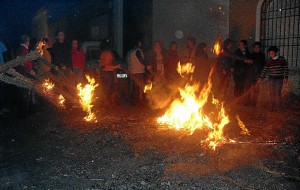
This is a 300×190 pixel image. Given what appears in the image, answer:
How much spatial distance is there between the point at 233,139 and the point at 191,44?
203 inches

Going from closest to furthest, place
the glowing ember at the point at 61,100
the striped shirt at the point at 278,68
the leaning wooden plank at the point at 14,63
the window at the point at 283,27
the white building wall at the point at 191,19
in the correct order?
the leaning wooden plank at the point at 14,63
the striped shirt at the point at 278,68
the glowing ember at the point at 61,100
the window at the point at 283,27
the white building wall at the point at 191,19

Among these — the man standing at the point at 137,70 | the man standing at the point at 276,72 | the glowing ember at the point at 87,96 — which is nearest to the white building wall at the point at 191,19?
the man standing at the point at 276,72

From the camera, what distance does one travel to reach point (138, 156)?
567 centimetres

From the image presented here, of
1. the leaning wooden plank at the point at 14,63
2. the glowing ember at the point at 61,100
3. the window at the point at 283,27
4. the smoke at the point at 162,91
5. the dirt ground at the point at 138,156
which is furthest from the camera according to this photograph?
the window at the point at 283,27

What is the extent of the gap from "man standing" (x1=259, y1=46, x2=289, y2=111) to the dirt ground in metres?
1.61

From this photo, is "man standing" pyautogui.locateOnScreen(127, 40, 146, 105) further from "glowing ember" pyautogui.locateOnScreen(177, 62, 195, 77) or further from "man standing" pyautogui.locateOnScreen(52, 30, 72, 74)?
"man standing" pyautogui.locateOnScreen(52, 30, 72, 74)

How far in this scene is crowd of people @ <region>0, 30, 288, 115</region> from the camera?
33.3ft

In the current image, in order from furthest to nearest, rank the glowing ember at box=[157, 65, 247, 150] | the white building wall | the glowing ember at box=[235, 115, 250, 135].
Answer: the white building wall, the glowing ember at box=[235, 115, 250, 135], the glowing ember at box=[157, 65, 247, 150]

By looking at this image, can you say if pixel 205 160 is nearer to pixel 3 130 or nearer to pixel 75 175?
pixel 75 175

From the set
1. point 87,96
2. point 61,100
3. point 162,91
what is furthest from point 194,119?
point 61,100

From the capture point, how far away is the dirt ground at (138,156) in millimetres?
4676

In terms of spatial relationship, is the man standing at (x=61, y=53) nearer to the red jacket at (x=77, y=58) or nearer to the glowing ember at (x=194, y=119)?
the red jacket at (x=77, y=58)

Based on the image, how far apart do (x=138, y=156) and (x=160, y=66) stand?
5.80 metres

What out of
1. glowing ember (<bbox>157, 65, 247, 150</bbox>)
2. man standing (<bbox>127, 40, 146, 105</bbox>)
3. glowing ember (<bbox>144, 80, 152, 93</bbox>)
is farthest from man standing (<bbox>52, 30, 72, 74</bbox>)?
glowing ember (<bbox>157, 65, 247, 150</bbox>)
